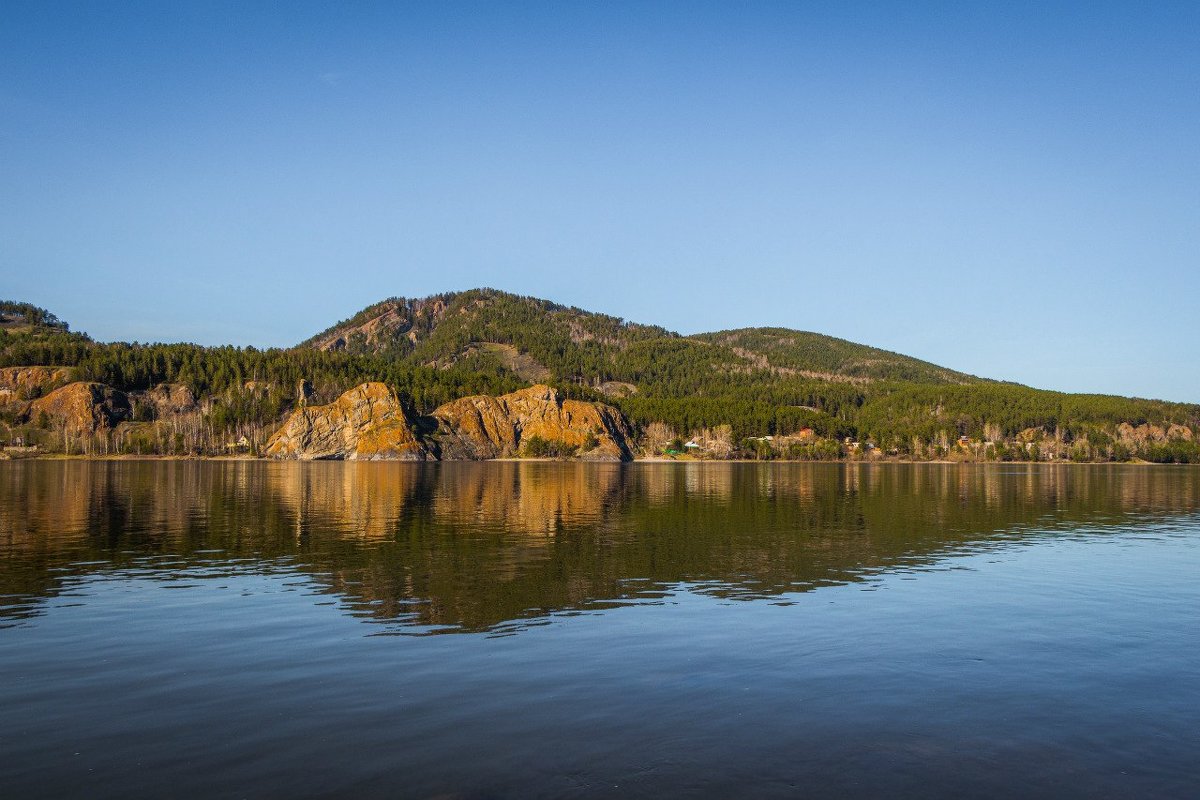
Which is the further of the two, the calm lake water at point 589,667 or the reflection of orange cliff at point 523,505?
the reflection of orange cliff at point 523,505

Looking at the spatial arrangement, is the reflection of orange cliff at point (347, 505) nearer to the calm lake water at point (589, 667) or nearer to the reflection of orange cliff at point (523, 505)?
the reflection of orange cliff at point (523, 505)

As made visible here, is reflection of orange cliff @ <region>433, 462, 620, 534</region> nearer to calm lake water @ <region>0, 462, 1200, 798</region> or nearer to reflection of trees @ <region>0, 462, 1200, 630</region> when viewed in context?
reflection of trees @ <region>0, 462, 1200, 630</region>

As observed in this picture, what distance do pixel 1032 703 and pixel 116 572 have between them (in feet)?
116

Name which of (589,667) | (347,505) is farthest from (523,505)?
(589,667)

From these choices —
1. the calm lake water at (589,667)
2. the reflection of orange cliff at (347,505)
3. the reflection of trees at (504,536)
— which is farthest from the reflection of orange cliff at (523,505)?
the calm lake water at (589,667)

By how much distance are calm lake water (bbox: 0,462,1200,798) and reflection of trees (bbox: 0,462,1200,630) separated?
398mm

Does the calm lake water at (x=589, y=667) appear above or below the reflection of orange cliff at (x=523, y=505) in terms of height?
above

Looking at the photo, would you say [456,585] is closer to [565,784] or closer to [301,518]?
[565,784]

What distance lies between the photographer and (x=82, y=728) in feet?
56.4

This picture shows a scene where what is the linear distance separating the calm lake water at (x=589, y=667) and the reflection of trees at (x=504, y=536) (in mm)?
398

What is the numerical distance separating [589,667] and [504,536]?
30612 mm

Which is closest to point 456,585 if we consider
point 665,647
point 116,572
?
point 665,647

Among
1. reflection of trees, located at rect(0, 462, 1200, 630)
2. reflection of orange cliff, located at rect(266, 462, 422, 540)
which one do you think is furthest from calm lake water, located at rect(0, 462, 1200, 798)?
reflection of orange cliff, located at rect(266, 462, 422, 540)

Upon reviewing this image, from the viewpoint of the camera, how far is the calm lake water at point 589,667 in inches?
605
